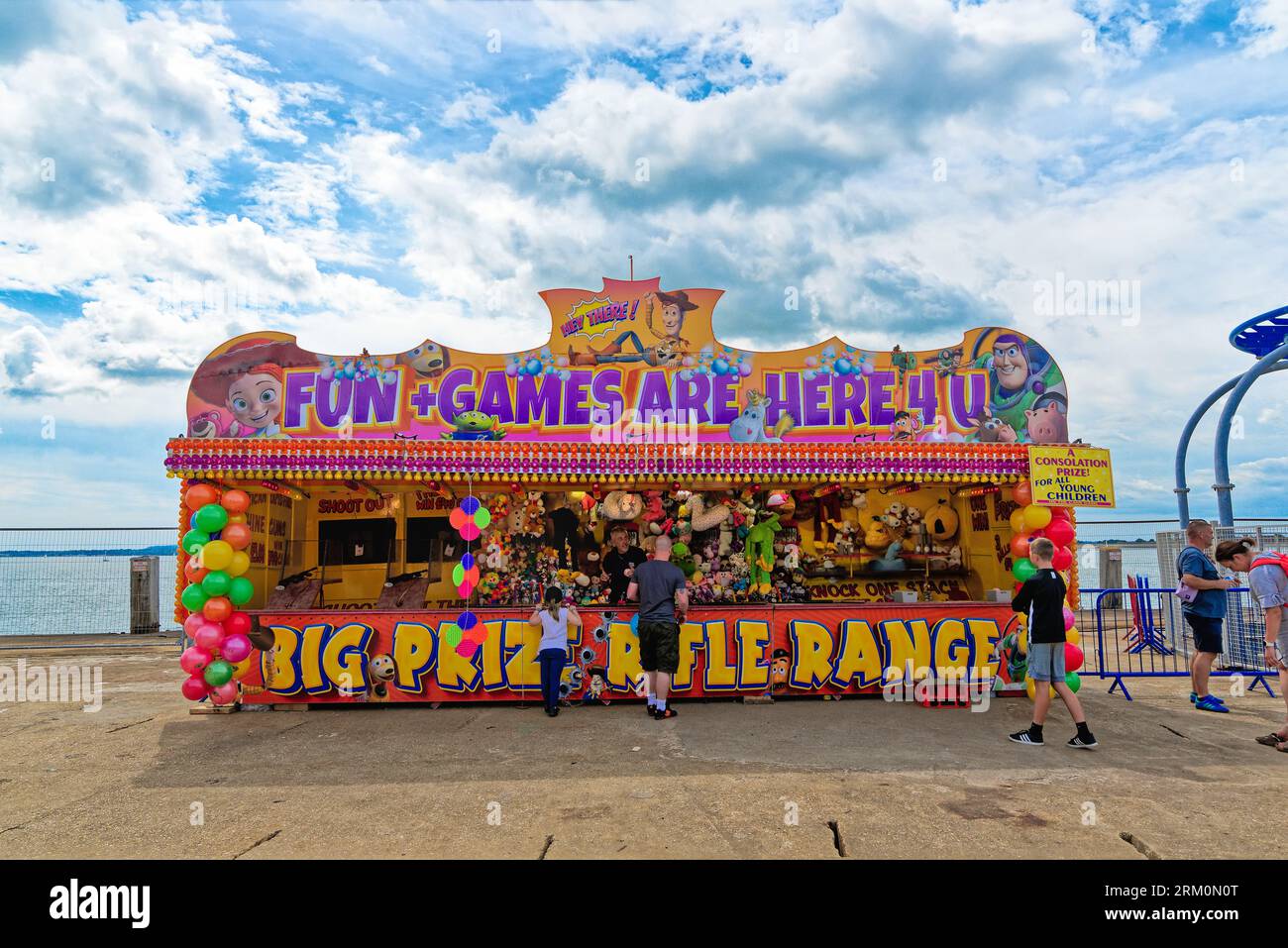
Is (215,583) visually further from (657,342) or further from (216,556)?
(657,342)

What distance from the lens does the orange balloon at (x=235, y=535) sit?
873 cm

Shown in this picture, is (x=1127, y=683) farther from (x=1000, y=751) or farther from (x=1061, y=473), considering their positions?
(x=1000, y=751)

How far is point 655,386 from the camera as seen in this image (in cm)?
1036

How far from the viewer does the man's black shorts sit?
8156mm

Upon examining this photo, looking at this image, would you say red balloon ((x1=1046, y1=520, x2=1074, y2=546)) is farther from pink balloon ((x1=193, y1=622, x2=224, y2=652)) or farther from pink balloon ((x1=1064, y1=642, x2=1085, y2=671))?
pink balloon ((x1=193, y1=622, x2=224, y2=652))

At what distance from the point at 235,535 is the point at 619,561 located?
16.2 feet

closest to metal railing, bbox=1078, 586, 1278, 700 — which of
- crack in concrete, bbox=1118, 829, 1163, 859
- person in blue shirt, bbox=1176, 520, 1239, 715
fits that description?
person in blue shirt, bbox=1176, 520, 1239, 715

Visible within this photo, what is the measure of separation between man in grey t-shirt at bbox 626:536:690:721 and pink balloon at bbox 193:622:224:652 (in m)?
4.97

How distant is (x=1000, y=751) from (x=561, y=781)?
13.4 feet

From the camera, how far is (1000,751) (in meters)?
6.71

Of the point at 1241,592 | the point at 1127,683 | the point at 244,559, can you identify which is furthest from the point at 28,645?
the point at 1241,592

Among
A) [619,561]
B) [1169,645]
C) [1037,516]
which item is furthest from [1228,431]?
[619,561]

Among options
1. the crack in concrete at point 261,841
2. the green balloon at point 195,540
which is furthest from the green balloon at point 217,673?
the crack in concrete at point 261,841

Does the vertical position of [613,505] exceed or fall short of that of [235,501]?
it falls short
